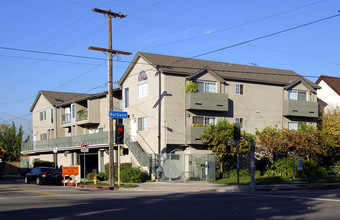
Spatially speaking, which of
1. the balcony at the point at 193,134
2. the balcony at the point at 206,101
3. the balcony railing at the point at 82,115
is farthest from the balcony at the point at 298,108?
the balcony railing at the point at 82,115

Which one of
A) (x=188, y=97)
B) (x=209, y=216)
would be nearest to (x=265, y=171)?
(x=188, y=97)

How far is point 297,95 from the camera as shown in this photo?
4244 cm

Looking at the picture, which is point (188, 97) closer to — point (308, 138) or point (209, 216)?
point (308, 138)

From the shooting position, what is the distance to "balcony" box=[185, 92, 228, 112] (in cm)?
3550

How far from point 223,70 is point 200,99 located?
18.0ft

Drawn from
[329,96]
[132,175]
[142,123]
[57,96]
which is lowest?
[132,175]

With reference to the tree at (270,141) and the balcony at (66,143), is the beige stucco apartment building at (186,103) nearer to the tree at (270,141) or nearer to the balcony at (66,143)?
the balcony at (66,143)

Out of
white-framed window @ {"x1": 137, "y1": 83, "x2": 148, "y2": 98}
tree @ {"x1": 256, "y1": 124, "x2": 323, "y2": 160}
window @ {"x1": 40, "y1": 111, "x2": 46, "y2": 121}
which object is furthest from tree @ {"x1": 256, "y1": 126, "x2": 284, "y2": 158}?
window @ {"x1": 40, "y1": 111, "x2": 46, "y2": 121}

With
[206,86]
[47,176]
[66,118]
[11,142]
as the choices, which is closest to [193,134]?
[206,86]

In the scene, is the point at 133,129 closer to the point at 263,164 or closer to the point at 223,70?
the point at 223,70

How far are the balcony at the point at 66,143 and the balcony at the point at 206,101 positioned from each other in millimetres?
9106

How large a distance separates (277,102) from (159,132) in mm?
13376

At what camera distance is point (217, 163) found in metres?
35.3

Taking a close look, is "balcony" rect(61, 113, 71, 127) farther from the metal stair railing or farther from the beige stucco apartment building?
the metal stair railing
